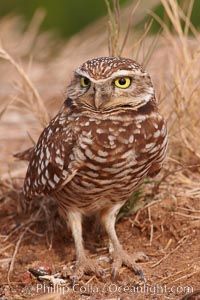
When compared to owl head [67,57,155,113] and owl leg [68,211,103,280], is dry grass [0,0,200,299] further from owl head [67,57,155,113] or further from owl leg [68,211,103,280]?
owl head [67,57,155,113]

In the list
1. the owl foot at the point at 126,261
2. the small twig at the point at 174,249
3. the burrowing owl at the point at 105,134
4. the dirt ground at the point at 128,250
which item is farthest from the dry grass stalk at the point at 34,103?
the small twig at the point at 174,249

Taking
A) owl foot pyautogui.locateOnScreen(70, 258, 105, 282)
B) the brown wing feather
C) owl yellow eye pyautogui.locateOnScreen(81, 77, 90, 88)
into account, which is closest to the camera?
owl yellow eye pyautogui.locateOnScreen(81, 77, 90, 88)

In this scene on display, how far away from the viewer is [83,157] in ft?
15.3

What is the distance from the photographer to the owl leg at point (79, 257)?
497cm

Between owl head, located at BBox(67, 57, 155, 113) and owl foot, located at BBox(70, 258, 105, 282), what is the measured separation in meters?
1.01

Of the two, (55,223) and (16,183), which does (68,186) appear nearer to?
(55,223)

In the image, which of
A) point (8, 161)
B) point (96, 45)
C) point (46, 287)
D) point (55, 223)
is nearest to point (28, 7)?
point (96, 45)

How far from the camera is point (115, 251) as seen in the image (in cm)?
516

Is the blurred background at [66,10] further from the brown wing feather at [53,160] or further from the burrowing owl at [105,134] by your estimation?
the burrowing owl at [105,134]

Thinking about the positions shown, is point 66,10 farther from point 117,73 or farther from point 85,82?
point 117,73

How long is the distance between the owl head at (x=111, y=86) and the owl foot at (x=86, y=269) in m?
1.01

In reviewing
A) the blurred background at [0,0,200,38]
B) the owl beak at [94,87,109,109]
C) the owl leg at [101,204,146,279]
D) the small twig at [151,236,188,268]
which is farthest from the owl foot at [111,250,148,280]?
the blurred background at [0,0,200,38]

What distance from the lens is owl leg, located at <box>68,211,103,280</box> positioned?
4.97 m

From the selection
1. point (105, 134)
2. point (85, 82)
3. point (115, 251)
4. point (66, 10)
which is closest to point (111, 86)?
point (85, 82)
